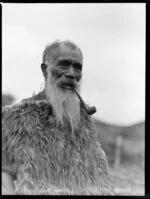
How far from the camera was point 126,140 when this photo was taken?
1658cm

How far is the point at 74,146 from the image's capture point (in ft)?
19.5

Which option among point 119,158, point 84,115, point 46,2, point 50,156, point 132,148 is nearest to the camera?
point 46,2

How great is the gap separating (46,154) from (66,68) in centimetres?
102

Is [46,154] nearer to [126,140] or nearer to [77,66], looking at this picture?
[77,66]

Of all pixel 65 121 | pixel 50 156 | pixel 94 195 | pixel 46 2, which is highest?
pixel 46 2

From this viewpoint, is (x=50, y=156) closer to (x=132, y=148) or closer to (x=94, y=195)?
(x=94, y=195)

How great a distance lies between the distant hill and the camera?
1565cm

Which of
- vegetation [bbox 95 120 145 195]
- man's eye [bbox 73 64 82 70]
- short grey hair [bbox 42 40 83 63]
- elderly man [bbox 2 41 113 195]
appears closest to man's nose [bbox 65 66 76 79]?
elderly man [bbox 2 41 113 195]

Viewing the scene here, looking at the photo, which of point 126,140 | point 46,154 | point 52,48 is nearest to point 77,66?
point 52,48

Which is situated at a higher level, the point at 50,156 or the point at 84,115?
the point at 84,115

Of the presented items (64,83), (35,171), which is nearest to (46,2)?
(64,83)

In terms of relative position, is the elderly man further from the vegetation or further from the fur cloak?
the vegetation

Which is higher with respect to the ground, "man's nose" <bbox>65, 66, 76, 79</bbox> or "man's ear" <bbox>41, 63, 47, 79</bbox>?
"man's ear" <bbox>41, 63, 47, 79</bbox>
